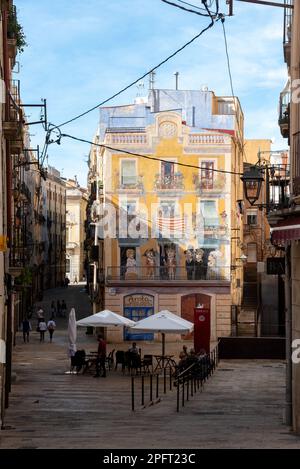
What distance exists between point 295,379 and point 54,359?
19746mm

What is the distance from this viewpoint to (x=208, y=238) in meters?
47.0

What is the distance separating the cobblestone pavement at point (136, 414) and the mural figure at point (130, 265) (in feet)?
49.8

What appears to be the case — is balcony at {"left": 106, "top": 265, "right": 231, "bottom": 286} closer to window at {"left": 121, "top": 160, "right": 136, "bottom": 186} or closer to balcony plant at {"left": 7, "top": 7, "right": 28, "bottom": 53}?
window at {"left": 121, "top": 160, "right": 136, "bottom": 186}

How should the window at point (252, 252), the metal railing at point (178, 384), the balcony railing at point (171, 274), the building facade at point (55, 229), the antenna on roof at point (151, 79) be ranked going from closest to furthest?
the metal railing at point (178, 384), the balcony railing at point (171, 274), the antenna on roof at point (151, 79), the window at point (252, 252), the building facade at point (55, 229)

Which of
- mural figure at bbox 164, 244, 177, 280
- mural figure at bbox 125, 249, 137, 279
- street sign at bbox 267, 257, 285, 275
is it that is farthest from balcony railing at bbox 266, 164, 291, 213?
mural figure at bbox 125, 249, 137, 279

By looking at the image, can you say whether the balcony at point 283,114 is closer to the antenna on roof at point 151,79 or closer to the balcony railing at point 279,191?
the balcony railing at point 279,191

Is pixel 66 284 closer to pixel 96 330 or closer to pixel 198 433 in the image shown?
pixel 96 330

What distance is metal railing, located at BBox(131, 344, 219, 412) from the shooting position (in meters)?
21.5

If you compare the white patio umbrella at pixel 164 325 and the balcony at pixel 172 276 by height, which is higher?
the balcony at pixel 172 276

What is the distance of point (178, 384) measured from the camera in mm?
20703

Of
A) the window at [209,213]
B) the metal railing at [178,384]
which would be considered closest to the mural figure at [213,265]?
the window at [209,213]

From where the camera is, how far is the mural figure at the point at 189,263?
151ft

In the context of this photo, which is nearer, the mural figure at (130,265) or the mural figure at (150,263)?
the mural figure at (150,263)
